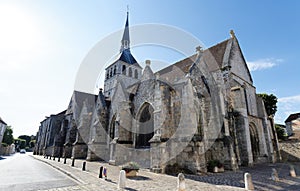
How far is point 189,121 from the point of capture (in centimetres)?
1057

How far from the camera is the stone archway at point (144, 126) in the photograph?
44.6 ft

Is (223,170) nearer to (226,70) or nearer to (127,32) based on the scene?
(226,70)

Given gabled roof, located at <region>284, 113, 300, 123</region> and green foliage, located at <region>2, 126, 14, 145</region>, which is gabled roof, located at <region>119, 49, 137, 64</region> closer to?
gabled roof, located at <region>284, 113, 300, 123</region>

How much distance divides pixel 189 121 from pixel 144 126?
4892 millimetres

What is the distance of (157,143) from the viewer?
10.5 m

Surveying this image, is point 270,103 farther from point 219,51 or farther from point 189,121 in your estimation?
point 189,121

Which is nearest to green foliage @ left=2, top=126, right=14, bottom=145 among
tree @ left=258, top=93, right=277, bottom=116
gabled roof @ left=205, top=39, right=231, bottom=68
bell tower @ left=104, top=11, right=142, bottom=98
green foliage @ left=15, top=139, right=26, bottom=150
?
green foliage @ left=15, top=139, right=26, bottom=150

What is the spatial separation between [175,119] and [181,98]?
1.57 metres

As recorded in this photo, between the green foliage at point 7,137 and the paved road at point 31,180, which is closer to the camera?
the paved road at point 31,180

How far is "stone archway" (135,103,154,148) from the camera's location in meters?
13.6

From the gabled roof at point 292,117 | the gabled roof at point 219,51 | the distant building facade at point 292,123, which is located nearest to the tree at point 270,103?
the distant building facade at point 292,123

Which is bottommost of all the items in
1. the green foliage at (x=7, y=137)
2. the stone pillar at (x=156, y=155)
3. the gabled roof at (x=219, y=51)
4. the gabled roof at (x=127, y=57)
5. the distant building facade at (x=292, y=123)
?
the stone pillar at (x=156, y=155)

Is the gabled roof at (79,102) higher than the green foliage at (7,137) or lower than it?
higher

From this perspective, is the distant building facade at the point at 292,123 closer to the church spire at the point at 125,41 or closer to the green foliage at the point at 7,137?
the church spire at the point at 125,41
